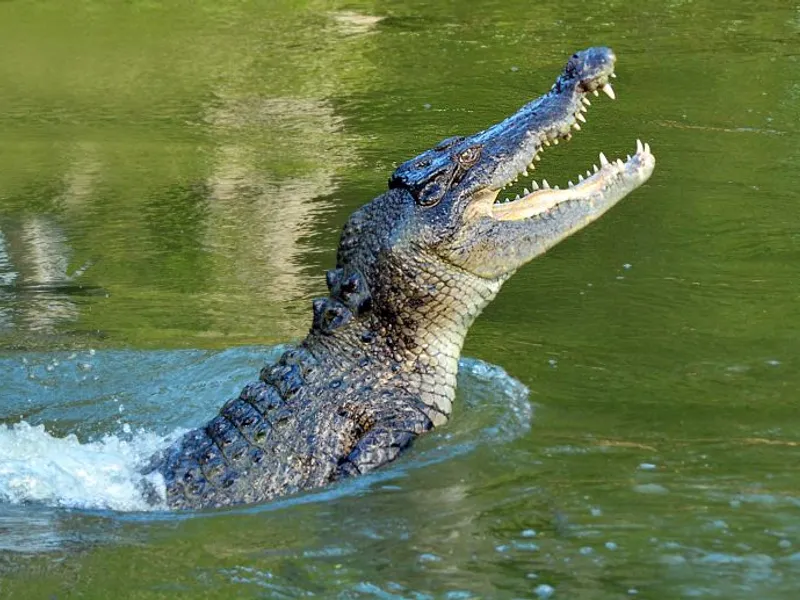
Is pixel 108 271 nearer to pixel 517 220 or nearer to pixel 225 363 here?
pixel 225 363

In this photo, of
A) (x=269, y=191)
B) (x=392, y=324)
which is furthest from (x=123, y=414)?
(x=269, y=191)

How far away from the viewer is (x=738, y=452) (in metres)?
5.62

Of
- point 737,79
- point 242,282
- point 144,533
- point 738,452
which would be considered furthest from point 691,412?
point 737,79

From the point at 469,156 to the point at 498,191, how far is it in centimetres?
21

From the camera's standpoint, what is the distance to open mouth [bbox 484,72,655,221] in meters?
6.08

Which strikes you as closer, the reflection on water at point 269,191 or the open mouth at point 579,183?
the open mouth at point 579,183

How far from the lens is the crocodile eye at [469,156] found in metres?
6.04

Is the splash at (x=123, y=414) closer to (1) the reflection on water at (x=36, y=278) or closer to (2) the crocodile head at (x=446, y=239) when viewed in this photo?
(2) the crocodile head at (x=446, y=239)

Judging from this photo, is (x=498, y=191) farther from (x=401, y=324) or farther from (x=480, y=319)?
(x=480, y=319)

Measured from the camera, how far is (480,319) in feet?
25.4

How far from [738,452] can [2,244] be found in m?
6.06

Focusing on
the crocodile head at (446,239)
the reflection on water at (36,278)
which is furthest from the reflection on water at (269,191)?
the crocodile head at (446,239)

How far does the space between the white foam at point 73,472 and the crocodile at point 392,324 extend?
14cm

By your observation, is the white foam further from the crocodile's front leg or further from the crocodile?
the crocodile's front leg
